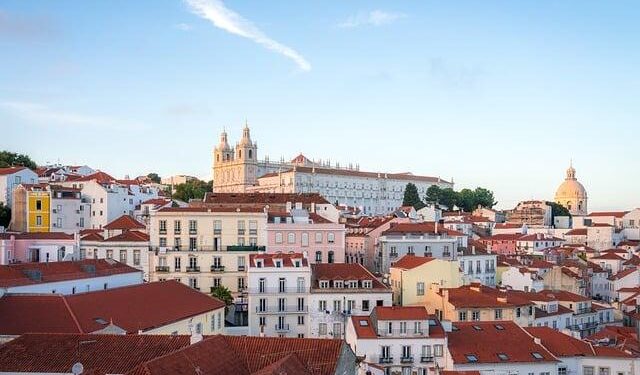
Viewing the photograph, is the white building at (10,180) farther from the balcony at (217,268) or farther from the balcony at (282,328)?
the balcony at (282,328)

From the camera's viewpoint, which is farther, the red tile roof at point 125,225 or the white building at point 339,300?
the red tile roof at point 125,225

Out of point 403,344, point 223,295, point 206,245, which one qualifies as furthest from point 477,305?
point 206,245

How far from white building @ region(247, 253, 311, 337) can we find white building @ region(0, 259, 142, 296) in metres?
8.11

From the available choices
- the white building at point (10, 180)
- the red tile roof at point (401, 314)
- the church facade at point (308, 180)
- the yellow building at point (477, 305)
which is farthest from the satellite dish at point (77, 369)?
the church facade at point (308, 180)

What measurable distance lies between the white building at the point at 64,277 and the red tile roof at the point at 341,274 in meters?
12.1

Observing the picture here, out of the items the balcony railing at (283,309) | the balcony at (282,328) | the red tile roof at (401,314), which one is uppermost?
the red tile roof at (401,314)

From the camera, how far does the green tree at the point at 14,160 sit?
107 m

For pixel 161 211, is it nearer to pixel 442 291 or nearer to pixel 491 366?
pixel 442 291

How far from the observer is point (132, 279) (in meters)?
48.8

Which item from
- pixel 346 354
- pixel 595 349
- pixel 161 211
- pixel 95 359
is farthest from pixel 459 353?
pixel 161 211

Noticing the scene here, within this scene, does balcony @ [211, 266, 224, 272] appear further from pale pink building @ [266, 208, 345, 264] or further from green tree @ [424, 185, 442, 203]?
Result: green tree @ [424, 185, 442, 203]

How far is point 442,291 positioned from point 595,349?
37.2ft

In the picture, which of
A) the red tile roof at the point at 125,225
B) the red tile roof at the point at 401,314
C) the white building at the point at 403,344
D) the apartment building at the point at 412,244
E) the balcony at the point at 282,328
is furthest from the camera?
the red tile roof at the point at 125,225

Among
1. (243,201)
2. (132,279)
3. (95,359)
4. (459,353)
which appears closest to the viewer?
(95,359)
